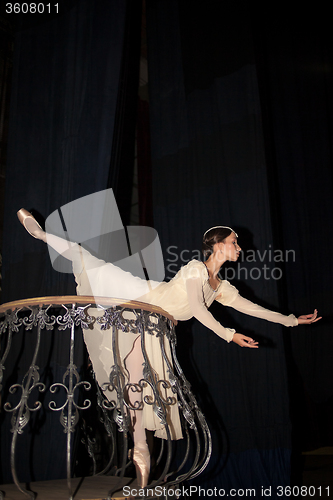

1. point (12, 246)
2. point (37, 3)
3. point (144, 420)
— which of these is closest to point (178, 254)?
point (12, 246)

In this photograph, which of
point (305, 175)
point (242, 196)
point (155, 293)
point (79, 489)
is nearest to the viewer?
point (79, 489)

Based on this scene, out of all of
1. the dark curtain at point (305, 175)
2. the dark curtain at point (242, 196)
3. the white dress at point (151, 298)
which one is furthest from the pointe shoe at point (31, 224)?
the dark curtain at point (305, 175)

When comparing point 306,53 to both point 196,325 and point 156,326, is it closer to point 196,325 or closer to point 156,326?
point 196,325

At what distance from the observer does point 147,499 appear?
5.40 feet

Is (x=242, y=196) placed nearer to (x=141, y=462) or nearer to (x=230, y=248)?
(x=230, y=248)

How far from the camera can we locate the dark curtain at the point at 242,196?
9.92ft

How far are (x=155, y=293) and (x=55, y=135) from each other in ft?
4.99

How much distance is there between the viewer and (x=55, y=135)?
3.20 m

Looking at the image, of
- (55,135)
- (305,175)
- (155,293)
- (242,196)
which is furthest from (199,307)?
(305,175)

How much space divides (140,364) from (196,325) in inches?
47.8

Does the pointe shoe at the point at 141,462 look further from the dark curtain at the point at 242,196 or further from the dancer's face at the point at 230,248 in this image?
the dark curtain at the point at 242,196

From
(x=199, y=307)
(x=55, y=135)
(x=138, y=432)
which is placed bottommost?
(x=138, y=432)

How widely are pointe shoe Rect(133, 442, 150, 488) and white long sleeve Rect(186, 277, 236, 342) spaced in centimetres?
62

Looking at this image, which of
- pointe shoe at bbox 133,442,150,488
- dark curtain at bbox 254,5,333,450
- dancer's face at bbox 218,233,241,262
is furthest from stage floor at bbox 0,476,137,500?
dark curtain at bbox 254,5,333,450
